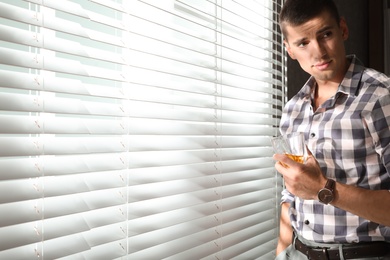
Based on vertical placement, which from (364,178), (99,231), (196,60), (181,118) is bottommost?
(99,231)

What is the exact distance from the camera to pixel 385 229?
142 centimetres

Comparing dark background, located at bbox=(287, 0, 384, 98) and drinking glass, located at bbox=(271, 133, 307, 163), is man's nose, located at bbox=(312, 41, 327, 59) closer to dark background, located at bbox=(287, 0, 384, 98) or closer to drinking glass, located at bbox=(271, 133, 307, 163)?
drinking glass, located at bbox=(271, 133, 307, 163)

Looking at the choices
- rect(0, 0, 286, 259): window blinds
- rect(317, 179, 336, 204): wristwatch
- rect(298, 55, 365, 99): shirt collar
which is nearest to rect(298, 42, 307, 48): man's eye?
rect(298, 55, 365, 99): shirt collar

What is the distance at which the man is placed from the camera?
1.31 m

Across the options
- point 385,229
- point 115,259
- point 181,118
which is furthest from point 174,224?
point 385,229

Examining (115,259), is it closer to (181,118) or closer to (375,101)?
(181,118)

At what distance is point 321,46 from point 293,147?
42cm

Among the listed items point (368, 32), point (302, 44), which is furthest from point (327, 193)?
point (368, 32)

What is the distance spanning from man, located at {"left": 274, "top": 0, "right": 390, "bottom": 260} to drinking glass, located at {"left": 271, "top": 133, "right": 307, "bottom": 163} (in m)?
0.03

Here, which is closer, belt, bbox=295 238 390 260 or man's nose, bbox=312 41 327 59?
belt, bbox=295 238 390 260

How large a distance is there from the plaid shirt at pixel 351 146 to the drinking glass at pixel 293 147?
0.65ft

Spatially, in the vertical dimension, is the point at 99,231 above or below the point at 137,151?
below

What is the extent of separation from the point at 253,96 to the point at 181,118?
61cm

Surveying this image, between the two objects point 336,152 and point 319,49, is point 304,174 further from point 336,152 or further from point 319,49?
point 319,49
